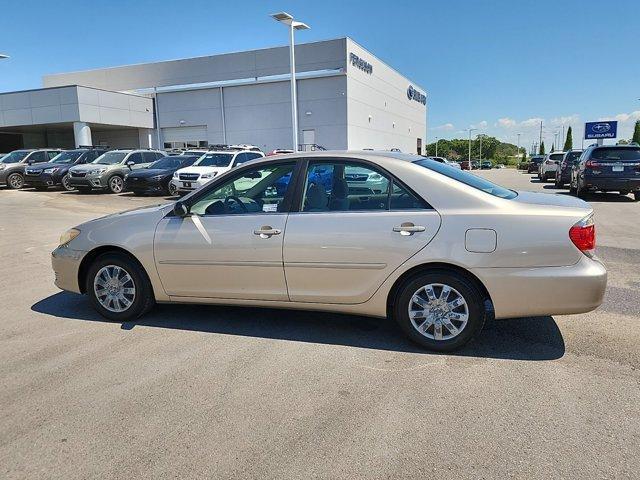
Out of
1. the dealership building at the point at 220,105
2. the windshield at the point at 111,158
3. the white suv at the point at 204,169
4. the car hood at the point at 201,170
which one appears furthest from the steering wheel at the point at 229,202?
the dealership building at the point at 220,105

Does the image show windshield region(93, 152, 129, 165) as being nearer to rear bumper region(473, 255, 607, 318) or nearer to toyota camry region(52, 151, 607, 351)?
toyota camry region(52, 151, 607, 351)

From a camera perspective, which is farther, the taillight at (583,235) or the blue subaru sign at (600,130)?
the blue subaru sign at (600,130)

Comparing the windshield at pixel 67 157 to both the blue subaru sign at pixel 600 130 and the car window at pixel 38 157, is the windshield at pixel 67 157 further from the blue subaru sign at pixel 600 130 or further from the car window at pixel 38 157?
the blue subaru sign at pixel 600 130

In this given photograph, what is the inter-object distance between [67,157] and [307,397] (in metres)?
23.2

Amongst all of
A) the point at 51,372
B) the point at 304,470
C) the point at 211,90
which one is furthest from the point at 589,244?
the point at 211,90

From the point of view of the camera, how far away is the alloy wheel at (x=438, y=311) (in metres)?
3.90

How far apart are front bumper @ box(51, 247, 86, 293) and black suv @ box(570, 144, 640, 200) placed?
14961 mm

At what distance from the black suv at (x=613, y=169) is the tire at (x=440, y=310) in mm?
13518

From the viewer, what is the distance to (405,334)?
162 inches

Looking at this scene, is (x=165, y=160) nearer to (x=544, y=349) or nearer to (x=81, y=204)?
(x=81, y=204)

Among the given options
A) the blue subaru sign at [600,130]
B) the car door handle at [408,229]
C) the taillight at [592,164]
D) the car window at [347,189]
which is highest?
the blue subaru sign at [600,130]

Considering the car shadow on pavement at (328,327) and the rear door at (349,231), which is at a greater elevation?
the rear door at (349,231)

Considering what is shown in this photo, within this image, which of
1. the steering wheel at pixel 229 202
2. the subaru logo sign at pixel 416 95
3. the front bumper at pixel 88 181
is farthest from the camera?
the subaru logo sign at pixel 416 95

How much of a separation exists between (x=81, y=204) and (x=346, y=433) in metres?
16.0
